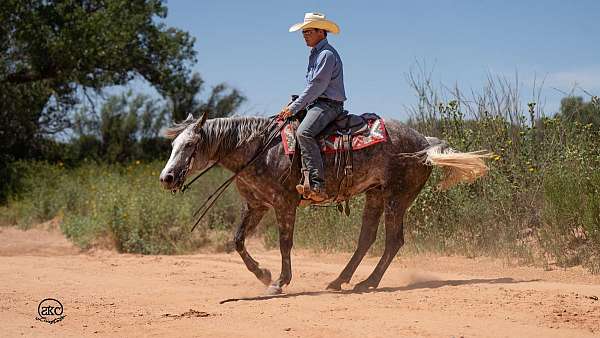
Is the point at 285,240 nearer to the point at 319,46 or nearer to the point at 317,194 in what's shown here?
the point at 317,194

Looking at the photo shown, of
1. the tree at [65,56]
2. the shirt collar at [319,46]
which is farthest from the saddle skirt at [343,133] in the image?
the tree at [65,56]

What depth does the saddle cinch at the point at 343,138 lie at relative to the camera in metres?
8.79

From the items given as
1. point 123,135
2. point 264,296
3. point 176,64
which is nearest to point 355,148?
point 264,296

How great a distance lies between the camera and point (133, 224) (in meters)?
14.6

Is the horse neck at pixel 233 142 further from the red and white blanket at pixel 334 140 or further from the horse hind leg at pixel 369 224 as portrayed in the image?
the horse hind leg at pixel 369 224

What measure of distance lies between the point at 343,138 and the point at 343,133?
0.07 meters

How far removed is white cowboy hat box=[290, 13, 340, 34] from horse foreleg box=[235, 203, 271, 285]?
219 cm

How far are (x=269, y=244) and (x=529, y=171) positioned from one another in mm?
5274

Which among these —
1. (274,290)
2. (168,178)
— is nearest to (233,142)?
(168,178)

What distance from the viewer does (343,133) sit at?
8875 millimetres

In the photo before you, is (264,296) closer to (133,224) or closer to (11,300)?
(11,300)

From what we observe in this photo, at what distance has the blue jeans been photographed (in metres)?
8.48

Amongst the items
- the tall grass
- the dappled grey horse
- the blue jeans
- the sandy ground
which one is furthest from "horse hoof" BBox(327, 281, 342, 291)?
the tall grass

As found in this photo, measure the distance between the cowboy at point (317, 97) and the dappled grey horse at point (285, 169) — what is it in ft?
A: 1.05
